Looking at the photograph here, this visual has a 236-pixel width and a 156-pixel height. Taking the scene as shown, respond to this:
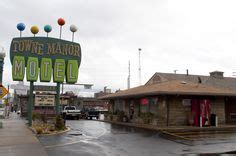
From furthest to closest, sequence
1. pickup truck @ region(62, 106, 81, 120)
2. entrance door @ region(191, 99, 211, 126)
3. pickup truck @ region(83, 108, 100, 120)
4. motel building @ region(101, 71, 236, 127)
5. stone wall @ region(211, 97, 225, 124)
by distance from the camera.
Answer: pickup truck @ region(83, 108, 100, 120), pickup truck @ region(62, 106, 81, 120), stone wall @ region(211, 97, 225, 124), entrance door @ region(191, 99, 211, 126), motel building @ region(101, 71, 236, 127)

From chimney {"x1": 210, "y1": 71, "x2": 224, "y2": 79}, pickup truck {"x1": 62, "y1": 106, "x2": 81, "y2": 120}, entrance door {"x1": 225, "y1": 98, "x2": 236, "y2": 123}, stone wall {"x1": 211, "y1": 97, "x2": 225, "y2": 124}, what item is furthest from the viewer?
chimney {"x1": 210, "y1": 71, "x2": 224, "y2": 79}

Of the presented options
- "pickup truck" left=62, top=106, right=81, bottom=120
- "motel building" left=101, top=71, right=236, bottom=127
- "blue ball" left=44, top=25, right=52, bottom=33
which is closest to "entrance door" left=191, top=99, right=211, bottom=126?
"motel building" left=101, top=71, right=236, bottom=127

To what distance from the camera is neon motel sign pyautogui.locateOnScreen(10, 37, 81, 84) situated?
24.9m

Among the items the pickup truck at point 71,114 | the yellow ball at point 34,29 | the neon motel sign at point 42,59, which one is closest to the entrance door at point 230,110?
the neon motel sign at point 42,59

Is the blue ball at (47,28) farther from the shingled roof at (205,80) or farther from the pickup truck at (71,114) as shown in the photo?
the shingled roof at (205,80)

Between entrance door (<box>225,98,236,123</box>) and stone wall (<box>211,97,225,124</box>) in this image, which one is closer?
stone wall (<box>211,97,225,124</box>)

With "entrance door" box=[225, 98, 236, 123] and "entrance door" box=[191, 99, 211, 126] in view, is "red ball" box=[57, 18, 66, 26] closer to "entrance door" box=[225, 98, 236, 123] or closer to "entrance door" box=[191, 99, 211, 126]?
"entrance door" box=[191, 99, 211, 126]

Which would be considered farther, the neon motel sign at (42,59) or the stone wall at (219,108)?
the stone wall at (219,108)

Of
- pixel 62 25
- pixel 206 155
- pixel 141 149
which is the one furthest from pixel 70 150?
pixel 62 25

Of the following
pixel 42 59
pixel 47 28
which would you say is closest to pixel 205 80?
pixel 47 28

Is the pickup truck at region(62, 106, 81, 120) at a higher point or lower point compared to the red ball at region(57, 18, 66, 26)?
lower

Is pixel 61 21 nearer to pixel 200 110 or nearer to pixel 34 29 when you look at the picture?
pixel 34 29

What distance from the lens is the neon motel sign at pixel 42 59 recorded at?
81.8 ft

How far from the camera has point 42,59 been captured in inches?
992
